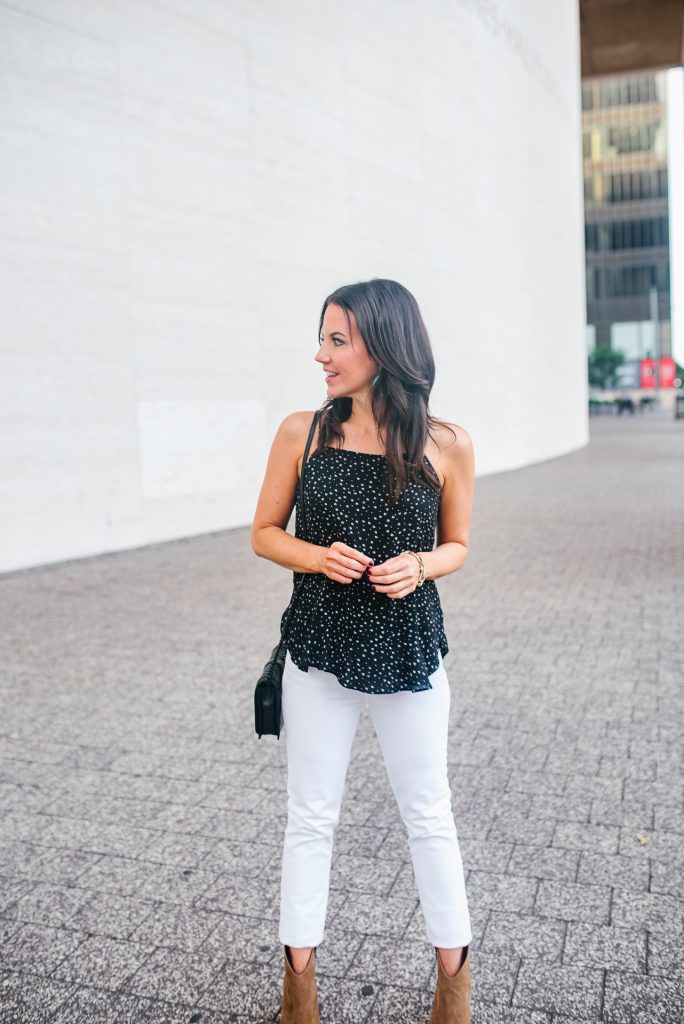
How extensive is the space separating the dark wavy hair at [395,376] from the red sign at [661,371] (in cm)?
8312

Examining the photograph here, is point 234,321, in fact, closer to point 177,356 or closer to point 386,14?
point 177,356

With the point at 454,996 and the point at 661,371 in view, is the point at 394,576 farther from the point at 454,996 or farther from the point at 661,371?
the point at 661,371

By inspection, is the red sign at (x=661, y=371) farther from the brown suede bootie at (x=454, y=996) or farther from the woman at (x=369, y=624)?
the brown suede bootie at (x=454, y=996)

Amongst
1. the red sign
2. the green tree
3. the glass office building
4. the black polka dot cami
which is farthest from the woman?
the glass office building

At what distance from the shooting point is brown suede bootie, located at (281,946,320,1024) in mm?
2520

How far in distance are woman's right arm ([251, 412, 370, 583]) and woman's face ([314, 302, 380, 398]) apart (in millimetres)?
162

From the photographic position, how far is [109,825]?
4.01 meters

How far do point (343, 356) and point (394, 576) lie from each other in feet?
1.86

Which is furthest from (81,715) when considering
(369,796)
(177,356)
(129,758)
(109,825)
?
(177,356)

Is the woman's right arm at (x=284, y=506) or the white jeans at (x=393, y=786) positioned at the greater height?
the woman's right arm at (x=284, y=506)

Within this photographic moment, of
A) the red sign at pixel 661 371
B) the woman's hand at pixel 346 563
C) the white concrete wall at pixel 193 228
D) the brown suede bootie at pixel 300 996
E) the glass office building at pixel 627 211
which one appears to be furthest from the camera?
the glass office building at pixel 627 211

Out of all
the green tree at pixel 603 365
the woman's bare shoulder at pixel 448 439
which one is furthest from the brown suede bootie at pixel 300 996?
the green tree at pixel 603 365

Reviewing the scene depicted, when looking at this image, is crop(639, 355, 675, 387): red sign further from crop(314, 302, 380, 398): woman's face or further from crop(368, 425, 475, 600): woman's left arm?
crop(314, 302, 380, 398): woman's face

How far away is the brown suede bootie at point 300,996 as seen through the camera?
→ 8.27 ft
